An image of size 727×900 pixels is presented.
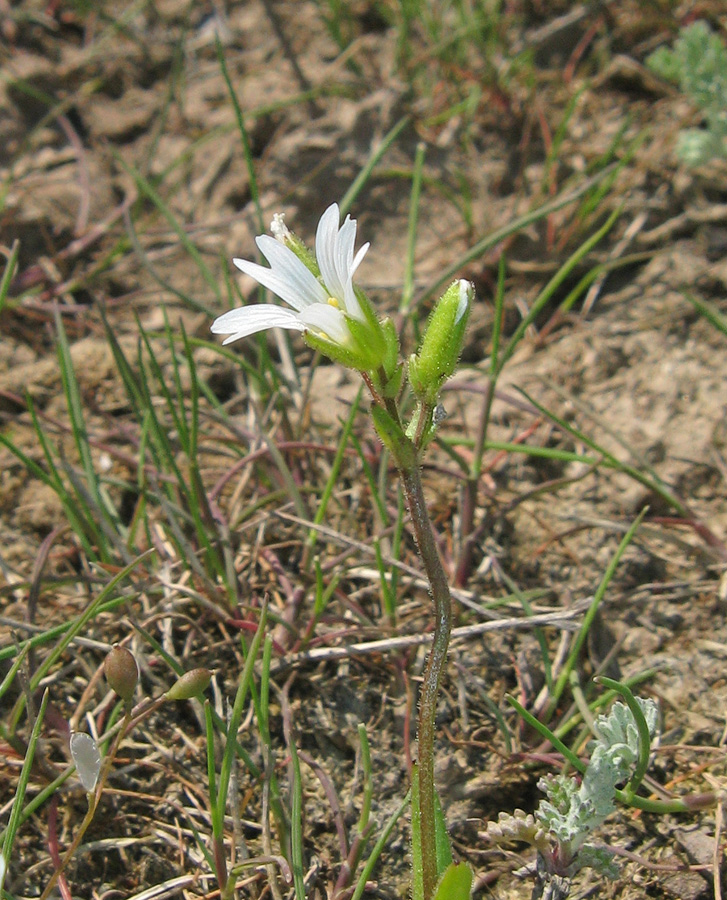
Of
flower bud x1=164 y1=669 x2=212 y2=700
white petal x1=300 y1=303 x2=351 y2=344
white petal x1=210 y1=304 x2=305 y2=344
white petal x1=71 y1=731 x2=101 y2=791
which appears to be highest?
white petal x1=210 y1=304 x2=305 y2=344

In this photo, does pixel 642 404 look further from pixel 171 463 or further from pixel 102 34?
pixel 102 34

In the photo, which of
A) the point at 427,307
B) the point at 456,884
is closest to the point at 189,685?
the point at 456,884

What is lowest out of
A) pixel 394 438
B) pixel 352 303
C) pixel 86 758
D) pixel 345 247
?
pixel 86 758

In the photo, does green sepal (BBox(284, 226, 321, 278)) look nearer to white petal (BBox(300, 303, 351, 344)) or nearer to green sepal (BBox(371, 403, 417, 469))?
white petal (BBox(300, 303, 351, 344))

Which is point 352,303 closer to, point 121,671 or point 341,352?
point 341,352

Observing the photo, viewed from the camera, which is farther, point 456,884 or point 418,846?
point 418,846

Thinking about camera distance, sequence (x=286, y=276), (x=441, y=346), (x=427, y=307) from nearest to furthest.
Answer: (x=441, y=346) < (x=286, y=276) < (x=427, y=307)

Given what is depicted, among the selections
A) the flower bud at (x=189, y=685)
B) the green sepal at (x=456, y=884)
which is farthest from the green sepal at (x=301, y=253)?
the green sepal at (x=456, y=884)

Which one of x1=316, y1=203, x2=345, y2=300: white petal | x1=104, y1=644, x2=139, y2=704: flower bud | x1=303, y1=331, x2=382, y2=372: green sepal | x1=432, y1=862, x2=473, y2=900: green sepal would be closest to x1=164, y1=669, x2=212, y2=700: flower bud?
x1=104, y1=644, x2=139, y2=704: flower bud
